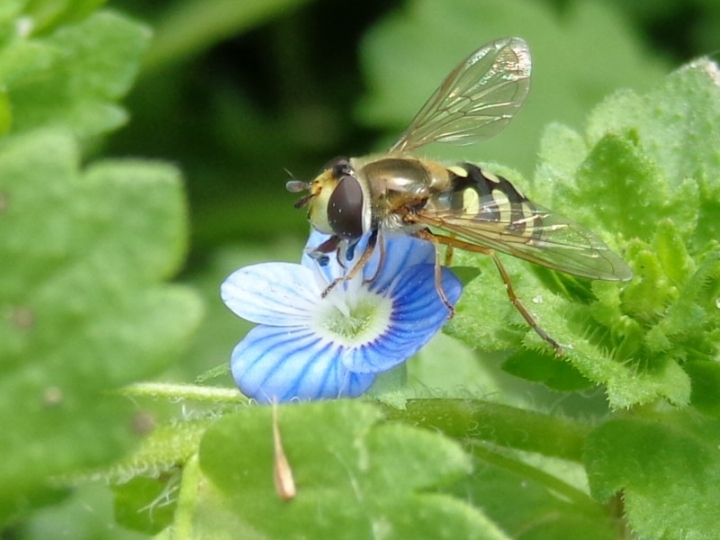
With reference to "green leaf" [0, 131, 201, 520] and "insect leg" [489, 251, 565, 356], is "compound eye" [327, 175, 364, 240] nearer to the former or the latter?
"insect leg" [489, 251, 565, 356]

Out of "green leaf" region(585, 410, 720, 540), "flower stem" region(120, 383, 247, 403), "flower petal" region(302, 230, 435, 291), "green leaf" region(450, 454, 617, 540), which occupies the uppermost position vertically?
"flower petal" region(302, 230, 435, 291)

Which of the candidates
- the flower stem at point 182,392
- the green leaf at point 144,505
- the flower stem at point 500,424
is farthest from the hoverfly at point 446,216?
the green leaf at point 144,505

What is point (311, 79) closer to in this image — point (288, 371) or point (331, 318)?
point (331, 318)

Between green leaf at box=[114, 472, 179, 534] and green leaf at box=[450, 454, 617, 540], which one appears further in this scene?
green leaf at box=[450, 454, 617, 540]

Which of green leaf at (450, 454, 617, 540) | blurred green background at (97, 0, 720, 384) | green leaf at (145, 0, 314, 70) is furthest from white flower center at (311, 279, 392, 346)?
green leaf at (145, 0, 314, 70)

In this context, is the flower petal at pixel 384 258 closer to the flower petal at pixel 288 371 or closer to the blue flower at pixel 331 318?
the blue flower at pixel 331 318

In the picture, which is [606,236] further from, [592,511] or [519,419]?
[592,511]

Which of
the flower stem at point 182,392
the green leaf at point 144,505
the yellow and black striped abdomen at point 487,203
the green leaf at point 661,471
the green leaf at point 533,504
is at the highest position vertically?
the yellow and black striped abdomen at point 487,203
